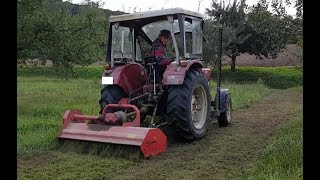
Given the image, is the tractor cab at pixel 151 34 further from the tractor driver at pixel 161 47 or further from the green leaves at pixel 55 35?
the green leaves at pixel 55 35

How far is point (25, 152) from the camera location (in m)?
5.96

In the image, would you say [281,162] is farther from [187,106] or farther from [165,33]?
[165,33]

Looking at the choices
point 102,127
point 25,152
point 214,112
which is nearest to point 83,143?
point 102,127

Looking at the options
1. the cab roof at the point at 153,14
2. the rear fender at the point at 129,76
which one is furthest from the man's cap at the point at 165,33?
the rear fender at the point at 129,76

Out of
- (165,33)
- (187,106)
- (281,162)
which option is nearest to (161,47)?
(165,33)

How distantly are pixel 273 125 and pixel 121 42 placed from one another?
12.5 ft

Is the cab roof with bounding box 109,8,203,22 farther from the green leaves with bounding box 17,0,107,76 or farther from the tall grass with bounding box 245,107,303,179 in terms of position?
the green leaves with bounding box 17,0,107,76

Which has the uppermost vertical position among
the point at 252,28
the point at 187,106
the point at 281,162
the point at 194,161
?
the point at 252,28

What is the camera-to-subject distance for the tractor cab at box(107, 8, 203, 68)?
266 inches

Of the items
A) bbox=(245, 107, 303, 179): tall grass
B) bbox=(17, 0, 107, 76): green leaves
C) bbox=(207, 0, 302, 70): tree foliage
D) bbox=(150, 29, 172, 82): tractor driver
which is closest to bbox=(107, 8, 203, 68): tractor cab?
bbox=(150, 29, 172, 82): tractor driver

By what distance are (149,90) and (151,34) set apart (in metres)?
1.26

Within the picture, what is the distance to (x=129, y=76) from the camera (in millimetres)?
7176

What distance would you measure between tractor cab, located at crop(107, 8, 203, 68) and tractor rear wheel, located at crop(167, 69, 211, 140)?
43 centimetres
